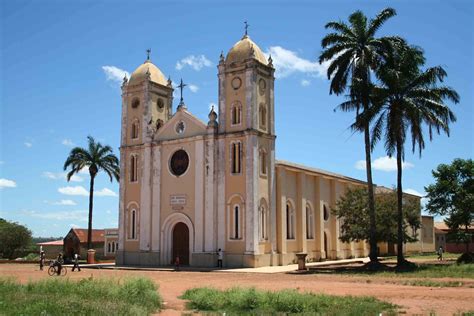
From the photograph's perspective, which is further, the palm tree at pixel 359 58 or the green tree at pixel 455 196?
the green tree at pixel 455 196

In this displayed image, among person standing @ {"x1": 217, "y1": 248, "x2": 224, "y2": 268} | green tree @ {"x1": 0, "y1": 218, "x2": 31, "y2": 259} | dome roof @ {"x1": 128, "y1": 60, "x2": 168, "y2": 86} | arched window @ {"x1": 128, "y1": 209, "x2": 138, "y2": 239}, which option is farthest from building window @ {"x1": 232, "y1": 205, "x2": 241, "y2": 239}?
green tree @ {"x1": 0, "y1": 218, "x2": 31, "y2": 259}

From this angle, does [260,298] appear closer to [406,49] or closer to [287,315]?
[287,315]

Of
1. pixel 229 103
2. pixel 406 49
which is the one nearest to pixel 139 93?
pixel 229 103

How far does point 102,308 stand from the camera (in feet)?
44.0

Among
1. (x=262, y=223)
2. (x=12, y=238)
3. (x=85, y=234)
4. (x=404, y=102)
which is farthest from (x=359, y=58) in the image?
(x=12, y=238)

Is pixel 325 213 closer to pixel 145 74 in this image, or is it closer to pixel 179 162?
pixel 179 162

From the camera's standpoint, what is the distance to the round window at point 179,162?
39.9m

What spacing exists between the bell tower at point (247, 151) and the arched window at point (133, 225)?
853 centimetres

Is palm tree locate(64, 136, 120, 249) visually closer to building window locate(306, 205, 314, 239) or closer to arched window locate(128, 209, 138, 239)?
arched window locate(128, 209, 138, 239)

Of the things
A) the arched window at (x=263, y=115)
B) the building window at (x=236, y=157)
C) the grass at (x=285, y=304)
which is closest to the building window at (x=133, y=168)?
the building window at (x=236, y=157)

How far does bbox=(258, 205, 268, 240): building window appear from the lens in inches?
1420

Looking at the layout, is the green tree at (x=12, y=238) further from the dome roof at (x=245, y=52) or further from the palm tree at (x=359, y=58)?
the palm tree at (x=359, y=58)

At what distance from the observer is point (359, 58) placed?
105 feet

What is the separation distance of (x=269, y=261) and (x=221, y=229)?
3994mm
